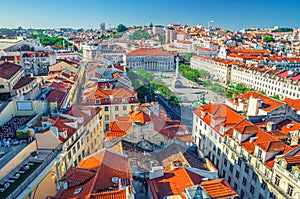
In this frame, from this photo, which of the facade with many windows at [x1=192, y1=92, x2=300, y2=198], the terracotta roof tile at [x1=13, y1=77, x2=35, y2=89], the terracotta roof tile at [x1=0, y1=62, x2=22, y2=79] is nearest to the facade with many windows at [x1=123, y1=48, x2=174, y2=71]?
the terracotta roof tile at [x1=0, y1=62, x2=22, y2=79]

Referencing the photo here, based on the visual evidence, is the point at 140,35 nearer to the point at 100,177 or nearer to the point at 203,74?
the point at 203,74

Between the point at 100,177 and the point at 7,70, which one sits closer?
the point at 100,177

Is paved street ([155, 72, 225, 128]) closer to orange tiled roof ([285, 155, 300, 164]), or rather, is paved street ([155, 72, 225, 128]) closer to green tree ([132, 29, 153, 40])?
orange tiled roof ([285, 155, 300, 164])

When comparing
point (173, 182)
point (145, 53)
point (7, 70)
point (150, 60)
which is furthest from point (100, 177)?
point (145, 53)

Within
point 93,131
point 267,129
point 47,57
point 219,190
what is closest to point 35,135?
point 93,131

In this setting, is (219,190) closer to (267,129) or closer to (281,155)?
(281,155)

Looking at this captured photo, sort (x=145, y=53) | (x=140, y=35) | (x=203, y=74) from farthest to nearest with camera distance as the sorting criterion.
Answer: (x=140, y=35) < (x=145, y=53) < (x=203, y=74)

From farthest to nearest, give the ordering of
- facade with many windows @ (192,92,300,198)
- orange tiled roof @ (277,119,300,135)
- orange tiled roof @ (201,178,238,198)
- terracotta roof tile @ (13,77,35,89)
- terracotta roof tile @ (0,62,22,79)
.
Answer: terracotta roof tile @ (13,77,35,89) < terracotta roof tile @ (0,62,22,79) < orange tiled roof @ (277,119,300,135) < facade with many windows @ (192,92,300,198) < orange tiled roof @ (201,178,238,198)

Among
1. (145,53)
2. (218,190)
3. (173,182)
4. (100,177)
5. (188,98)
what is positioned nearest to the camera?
(218,190)

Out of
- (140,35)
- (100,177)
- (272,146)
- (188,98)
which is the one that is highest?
(140,35)

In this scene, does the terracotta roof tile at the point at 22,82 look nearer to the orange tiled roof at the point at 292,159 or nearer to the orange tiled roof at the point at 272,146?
the orange tiled roof at the point at 272,146

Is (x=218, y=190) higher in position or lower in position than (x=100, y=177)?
lower
